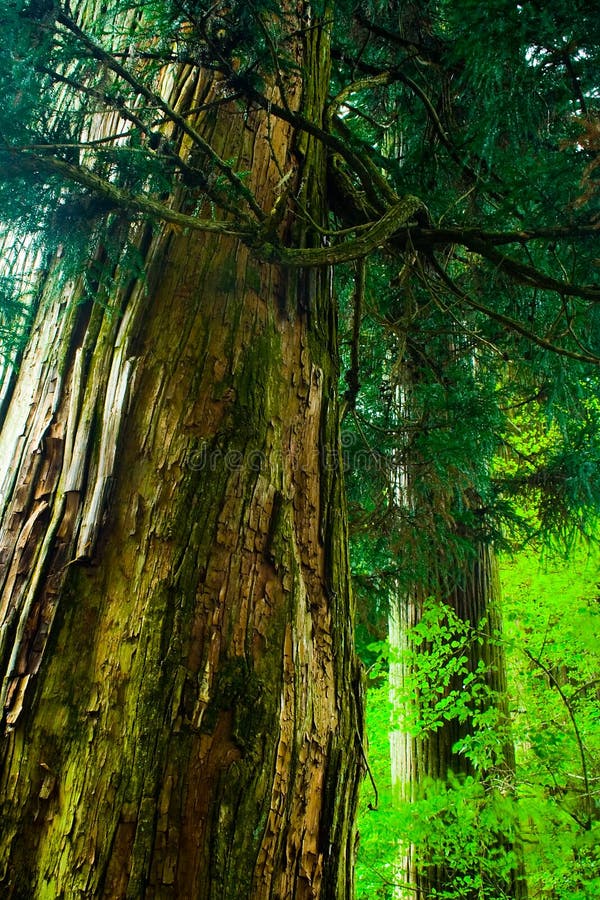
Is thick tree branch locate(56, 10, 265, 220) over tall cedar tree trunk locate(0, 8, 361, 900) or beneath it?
over

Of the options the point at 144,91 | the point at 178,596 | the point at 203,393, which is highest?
the point at 144,91

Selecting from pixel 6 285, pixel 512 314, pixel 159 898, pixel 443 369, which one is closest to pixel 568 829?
pixel 443 369

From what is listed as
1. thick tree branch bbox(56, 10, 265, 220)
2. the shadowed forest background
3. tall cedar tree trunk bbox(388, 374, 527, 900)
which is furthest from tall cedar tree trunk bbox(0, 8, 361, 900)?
tall cedar tree trunk bbox(388, 374, 527, 900)

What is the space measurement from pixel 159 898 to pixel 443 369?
311cm

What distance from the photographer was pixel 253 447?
1735 millimetres

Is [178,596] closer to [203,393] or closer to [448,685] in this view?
[203,393]

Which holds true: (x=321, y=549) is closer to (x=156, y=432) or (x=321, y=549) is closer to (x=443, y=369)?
(x=156, y=432)

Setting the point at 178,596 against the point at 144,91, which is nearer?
the point at 178,596

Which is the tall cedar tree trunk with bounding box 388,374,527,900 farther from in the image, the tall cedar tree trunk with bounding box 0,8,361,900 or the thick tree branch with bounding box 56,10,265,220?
the thick tree branch with bounding box 56,10,265,220

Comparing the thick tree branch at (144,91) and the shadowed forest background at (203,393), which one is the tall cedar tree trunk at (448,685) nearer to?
the shadowed forest background at (203,393)

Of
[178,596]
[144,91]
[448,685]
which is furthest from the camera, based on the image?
[448,685]

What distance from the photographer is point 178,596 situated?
1.51 m

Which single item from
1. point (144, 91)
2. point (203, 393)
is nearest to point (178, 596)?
point (203, 393)

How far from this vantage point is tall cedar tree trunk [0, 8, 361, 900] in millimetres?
1327
